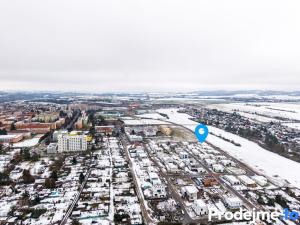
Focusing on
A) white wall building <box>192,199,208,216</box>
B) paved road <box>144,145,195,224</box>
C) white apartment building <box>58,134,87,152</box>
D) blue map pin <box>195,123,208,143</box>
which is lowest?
paved road <box>144,145,195,224</box>

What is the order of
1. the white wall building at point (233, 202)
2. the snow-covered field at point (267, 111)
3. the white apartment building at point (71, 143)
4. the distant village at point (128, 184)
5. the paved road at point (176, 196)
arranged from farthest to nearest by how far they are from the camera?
the snow-covered field at point (267, 111) → the white apartment building at point (71, 143) → the white wall building at point (233, 202) → the distant village at point (128, 184) → the paved road at point (176, 196)

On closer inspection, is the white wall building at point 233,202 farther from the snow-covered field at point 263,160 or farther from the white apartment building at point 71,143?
the white apartment building at point 71,143

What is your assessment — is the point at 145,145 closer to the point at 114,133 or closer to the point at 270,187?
the point at 114,133

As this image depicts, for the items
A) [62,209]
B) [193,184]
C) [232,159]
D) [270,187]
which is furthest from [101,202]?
[232,159]

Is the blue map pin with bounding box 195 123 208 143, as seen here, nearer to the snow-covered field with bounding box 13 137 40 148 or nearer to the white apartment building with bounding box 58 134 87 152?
the white apartment building with bounding box 58 134 87 152

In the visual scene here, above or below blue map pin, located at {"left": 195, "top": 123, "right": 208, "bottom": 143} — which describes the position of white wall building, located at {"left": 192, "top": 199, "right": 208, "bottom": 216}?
below

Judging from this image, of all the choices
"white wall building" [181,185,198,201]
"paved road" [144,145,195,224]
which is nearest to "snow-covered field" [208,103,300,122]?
"paved road" [144,145,195,224]

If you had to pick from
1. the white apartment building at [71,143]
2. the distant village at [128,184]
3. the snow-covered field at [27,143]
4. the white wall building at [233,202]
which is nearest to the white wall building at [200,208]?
the distant village at [128,184]

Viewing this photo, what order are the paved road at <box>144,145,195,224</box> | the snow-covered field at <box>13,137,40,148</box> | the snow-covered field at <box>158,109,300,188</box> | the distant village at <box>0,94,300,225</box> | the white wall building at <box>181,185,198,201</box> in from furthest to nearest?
the snow-covered field at <box>13,137,40,148</box>, the snow-covered field at <box>158,109,300,188</box>, the white wall building at <box>181,185,198,201</box>, the distant village at <box>0,94,300,225</box>, the paved road at <box>144,145,195,224</box>
